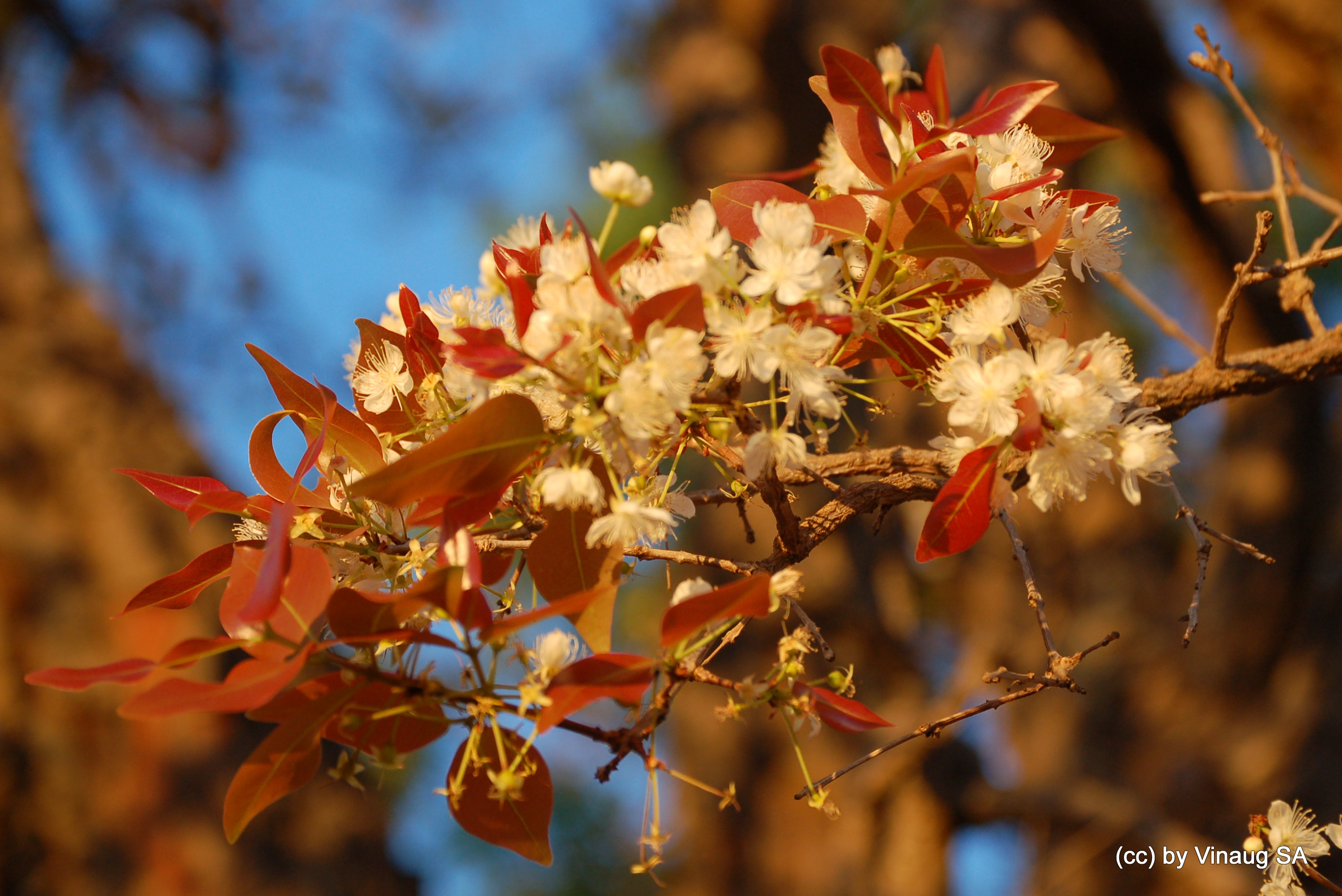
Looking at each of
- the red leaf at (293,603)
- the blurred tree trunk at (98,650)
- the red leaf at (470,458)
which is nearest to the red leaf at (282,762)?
the red leaf at (293,603)

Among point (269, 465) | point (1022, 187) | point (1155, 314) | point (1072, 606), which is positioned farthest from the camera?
point (1072, 606)

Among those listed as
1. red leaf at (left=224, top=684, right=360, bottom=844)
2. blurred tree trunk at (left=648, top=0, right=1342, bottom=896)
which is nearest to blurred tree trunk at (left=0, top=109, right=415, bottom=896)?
blurred tree trunk at (left=648, top=0, right=1342, bottom=896)

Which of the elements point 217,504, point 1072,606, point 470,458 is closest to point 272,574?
point 470,458

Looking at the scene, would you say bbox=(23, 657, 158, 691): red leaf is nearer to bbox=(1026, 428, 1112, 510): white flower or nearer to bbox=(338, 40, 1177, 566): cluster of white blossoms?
bbox=(338, 40, 1177, 566): cluster of white blossoms

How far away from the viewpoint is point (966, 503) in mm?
835

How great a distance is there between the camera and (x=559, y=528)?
0.80 m

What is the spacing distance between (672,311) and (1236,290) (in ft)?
2.25

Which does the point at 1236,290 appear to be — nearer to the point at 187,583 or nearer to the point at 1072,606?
the point at 187,583

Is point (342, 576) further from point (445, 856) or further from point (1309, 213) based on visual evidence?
point (445, 856)

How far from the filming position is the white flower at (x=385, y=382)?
94 cm

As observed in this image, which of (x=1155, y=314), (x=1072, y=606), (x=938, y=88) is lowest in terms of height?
(x=1072, y=606)

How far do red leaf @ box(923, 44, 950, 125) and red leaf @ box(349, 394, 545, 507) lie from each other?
1.44ft

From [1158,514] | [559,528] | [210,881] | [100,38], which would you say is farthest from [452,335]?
[100,38]

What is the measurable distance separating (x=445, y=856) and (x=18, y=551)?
5047 mm
